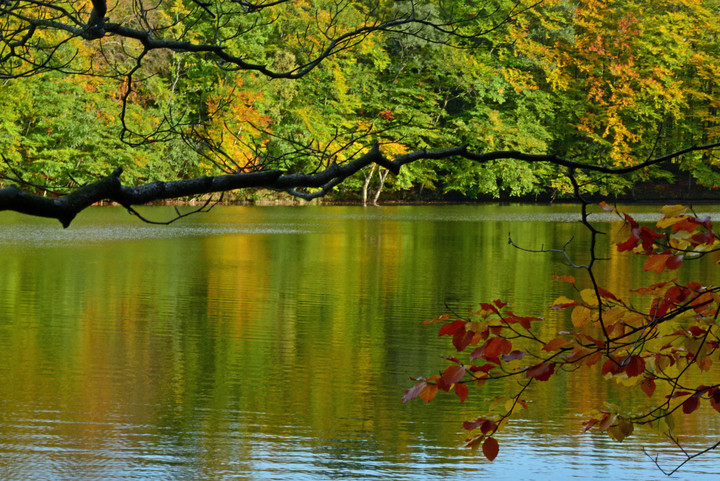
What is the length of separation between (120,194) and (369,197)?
40553mm

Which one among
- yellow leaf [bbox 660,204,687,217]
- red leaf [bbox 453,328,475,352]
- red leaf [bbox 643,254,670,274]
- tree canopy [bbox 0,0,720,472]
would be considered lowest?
red leaf [bbox 453,328,475,352]

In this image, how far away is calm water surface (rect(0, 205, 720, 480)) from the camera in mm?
5633

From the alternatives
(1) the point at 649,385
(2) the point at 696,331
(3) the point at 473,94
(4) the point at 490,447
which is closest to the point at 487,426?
(4) the point at 490,447

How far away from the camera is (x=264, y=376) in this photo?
25.6 feet

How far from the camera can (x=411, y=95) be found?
4041 centimetres

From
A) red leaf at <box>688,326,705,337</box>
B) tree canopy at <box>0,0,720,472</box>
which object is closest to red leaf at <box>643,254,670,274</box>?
red leaf at <box>688,326,705,337</box>

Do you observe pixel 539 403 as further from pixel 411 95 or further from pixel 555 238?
pixel 411 95

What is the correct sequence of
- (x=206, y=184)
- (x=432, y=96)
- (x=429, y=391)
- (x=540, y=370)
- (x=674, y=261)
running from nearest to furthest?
1. (x=674, y=261)
2. (x=540, y=370)
3. (x=429, y=391)
4. (x=206, y=184)
5. (x=432, y=96)

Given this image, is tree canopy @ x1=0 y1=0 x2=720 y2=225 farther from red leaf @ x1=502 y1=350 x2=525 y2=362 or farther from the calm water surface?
red leaf @ x1=502 y1=350 x2=525 y2=362

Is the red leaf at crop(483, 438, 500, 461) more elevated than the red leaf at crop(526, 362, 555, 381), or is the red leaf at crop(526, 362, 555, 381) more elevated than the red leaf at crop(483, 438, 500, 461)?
the red leaf at crop(526, 362, 555, 381)

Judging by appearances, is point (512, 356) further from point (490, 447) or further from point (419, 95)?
point (419, 95)

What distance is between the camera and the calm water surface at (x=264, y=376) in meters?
5.63

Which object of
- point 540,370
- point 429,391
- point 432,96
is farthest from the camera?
point 432,96

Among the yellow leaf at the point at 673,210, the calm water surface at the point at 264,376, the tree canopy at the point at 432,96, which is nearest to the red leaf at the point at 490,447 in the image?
the yellow leaf at the point at 673,210
